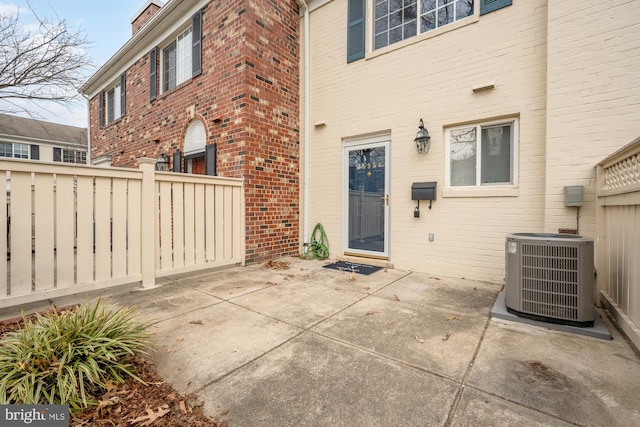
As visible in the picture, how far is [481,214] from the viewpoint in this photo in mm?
4031

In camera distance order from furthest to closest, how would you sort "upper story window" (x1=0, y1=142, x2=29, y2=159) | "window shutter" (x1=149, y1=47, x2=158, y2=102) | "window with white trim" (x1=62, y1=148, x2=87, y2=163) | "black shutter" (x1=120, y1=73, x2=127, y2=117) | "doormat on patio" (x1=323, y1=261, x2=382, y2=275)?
"window with white trim" (x1=62, y1=148, x2=87, y2=163), "upper story window" (x1=0, y1=142, x2=29, y2=159), "black shutter" (x1=120, y1=73, x2=127, y2=117), "window shutter" (x1=149, y1=47, x2=158, y2=102), "doormat on patio" (x1=323, y1=261, x2=382, y2=275)

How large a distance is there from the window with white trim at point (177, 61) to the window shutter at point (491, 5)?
6.22m

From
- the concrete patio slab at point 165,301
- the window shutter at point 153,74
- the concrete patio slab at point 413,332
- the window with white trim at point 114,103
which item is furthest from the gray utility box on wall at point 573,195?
the window with white trim at point 114,103

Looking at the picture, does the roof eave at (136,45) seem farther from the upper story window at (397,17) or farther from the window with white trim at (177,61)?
the upper story window at (397,17)

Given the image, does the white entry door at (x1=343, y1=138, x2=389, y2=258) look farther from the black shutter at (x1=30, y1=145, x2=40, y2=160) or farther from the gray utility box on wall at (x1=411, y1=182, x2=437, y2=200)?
the black shutter at (x1=30, y1=145, x2=40, y2=160)

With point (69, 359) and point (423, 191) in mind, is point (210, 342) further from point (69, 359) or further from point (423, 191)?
point (423, 191)

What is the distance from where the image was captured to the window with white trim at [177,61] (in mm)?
6855

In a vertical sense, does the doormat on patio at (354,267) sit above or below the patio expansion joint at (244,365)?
above

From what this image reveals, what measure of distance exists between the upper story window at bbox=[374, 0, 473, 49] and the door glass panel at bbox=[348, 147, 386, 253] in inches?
79.5

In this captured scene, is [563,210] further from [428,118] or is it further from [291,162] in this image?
[291,162]

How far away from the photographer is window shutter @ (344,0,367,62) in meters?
5.16

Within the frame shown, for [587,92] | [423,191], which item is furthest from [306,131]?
[587,92]

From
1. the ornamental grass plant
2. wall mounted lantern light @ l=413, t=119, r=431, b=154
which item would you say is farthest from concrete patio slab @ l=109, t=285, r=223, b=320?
wall mounted lantern light @ l=413, t=119, r=431, b=154
